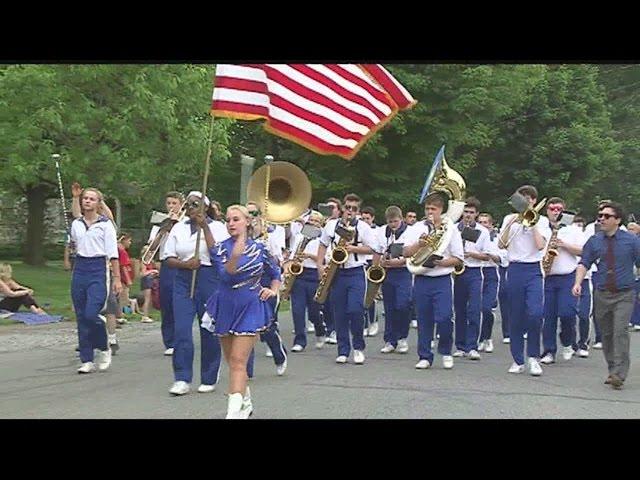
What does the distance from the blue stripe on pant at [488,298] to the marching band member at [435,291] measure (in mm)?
2250

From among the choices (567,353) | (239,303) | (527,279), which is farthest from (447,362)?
(239,303)

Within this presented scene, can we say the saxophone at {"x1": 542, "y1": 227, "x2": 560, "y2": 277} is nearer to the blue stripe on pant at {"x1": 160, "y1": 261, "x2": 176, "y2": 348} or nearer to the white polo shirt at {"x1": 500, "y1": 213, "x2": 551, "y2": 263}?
the white polo shirt at {"x1": 500, "y1": 213, "x2": 551, "y2": 263}

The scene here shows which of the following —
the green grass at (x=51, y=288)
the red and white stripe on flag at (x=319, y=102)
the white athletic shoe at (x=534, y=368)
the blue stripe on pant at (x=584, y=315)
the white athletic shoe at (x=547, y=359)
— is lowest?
the green grass at (x=51, y=288)

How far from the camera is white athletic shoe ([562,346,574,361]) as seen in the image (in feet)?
40.7

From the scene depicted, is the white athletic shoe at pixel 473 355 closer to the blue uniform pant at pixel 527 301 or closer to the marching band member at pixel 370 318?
the blue uniform pant at pixel 527 301

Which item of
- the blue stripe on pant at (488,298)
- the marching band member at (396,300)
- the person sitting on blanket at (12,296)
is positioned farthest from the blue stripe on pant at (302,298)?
the person sitting on blanket at (12,296)

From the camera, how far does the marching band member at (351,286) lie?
11.5 meters

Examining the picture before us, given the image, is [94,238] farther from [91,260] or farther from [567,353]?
[567,353]

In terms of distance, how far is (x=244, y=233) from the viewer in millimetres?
7758

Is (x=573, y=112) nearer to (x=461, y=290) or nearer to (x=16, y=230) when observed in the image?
(x=16, y=230)

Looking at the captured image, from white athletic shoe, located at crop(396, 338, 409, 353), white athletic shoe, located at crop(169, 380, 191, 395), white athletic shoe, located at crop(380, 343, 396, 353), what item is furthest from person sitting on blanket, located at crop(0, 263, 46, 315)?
white athletic shoe, located at crop(169, 380, 191, 395)

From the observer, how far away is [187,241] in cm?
943

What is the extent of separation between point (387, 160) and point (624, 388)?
21.4 m

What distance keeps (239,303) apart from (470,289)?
5.54 m
